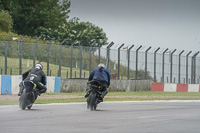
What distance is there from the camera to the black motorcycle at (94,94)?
1778 centimetres

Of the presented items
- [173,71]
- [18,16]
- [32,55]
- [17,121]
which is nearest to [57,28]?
[18,16]

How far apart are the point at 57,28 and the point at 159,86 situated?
4064 cm

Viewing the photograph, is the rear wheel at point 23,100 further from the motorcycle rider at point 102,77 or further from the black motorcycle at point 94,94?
the motorcycle rider at point 102,77

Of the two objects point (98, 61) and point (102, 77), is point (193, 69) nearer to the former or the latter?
point (98, 61)

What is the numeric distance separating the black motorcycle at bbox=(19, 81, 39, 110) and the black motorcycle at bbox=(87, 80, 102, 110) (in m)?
1.72

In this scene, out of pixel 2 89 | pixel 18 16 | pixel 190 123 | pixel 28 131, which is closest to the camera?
pixel 28 131

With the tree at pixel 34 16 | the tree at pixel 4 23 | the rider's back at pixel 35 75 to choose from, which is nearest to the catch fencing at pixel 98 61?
the rider's back at pixel 35 75

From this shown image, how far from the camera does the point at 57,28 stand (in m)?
77.7

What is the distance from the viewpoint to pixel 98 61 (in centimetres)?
3566

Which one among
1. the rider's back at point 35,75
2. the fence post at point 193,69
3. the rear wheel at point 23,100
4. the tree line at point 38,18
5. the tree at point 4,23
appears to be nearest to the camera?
the rear wheel at point 23,100

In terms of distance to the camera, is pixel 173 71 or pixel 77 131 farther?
pixel 173 71

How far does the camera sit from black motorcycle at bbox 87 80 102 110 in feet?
58.3

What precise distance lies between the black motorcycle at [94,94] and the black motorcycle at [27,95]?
5.66ft

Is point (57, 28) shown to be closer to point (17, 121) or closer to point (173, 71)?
point (173, 71)
